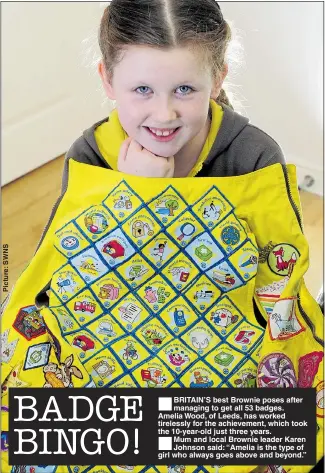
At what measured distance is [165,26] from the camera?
0.96 m

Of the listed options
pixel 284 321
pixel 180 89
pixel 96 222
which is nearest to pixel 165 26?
pixel 180 89

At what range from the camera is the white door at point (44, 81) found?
6.02 ft

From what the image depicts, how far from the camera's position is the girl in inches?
38.1

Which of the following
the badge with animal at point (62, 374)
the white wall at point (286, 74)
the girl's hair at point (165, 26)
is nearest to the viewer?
the girl's hair at point (165, 26)

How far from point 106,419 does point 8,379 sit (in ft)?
0.60

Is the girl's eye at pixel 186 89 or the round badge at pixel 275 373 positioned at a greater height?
the girl's eye at pixel 186 89

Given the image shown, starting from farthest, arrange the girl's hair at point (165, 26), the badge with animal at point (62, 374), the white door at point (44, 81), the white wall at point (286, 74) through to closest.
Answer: the white door at point (44, 81), the white wall at point (286, 74), the badge with animal at point (62, 374), the girl's hair at point (165, 26)

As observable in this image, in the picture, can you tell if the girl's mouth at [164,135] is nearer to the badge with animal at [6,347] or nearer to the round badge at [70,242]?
the round badge at [70,242]

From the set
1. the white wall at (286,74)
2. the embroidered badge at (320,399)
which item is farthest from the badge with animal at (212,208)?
the white wall at (286,74)

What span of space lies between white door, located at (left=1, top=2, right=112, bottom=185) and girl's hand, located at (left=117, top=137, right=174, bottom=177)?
771mm

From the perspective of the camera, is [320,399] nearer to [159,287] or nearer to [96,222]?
[159,287]

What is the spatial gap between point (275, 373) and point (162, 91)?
46 cm

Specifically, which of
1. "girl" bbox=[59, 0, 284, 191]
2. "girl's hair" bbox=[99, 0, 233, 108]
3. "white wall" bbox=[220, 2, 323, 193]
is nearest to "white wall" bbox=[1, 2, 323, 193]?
"white wall" bbox=[220, 2, 323, 193]

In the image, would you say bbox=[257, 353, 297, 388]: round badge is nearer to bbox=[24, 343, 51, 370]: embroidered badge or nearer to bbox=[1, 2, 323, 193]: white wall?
bbox=[24, 343, 51, 370]: embroidered badge
